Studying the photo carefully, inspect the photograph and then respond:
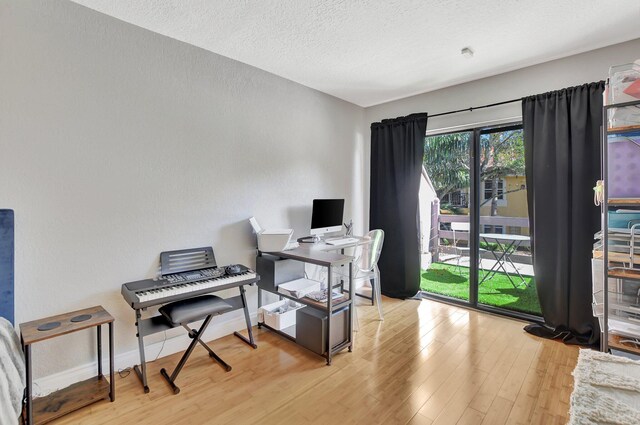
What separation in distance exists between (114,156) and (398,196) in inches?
116

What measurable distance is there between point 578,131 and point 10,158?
162 inches

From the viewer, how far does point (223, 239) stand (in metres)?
2.76

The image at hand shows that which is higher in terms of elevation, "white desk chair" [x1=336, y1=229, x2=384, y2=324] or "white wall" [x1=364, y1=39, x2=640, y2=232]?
"white wall" [x1=364, y1=39, x2=640, y2=232]

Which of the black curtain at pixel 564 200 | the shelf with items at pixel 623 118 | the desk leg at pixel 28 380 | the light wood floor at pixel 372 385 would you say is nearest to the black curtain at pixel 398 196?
the light wood floor at pixel 372 385

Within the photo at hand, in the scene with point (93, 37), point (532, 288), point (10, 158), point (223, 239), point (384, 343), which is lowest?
point (384, 343)

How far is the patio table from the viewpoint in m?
3.24

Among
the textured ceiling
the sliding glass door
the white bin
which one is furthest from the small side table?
the sliding glass door

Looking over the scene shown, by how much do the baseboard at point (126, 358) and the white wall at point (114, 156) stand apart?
0.04 metres

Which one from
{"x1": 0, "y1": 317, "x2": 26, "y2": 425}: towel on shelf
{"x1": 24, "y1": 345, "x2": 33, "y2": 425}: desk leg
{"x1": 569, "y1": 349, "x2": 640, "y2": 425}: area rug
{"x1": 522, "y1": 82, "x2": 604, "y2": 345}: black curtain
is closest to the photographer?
{"x1": 569, "y1": 349, "x2": 640, "y2": 425}: area rug

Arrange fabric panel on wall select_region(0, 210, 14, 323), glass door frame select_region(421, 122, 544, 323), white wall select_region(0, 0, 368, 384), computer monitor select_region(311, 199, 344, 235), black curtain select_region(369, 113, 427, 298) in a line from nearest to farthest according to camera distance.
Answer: fabric panel on wall select_region(0, 210, 14, 323) < white wall select_region(0, 0, 368, 384) < computer monitor select_region(311, 199, 344, 235) < glass door frame select_region(421, 122, 544, 323) < black curtain select_region(369, 113, 427, 298)

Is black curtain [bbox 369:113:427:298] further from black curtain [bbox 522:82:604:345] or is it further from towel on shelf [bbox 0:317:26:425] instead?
towel on shelf [bbox 0:317:26:425]

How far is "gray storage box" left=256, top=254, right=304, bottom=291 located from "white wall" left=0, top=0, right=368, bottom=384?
17cm

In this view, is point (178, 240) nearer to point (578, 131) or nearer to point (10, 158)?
point (10, 158)

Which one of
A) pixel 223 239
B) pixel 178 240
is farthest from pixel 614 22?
pixel 178 240
